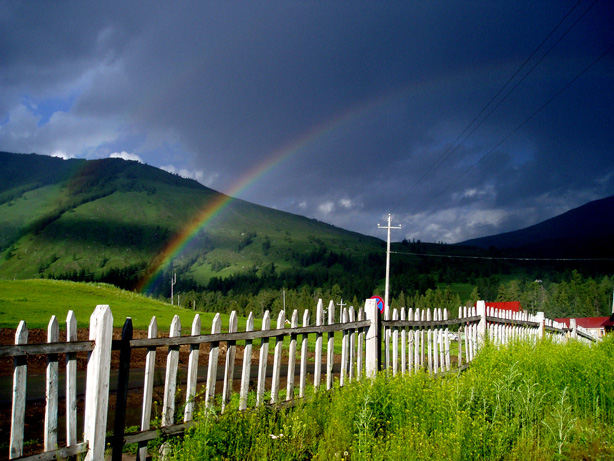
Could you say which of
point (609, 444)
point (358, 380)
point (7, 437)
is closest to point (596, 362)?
point (609, 444)

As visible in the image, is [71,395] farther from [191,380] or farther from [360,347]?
[360,347]

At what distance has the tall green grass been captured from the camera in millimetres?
4348

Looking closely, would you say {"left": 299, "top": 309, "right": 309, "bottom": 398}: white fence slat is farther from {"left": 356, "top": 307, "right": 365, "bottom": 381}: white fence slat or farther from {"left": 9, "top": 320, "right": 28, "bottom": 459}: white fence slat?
{"left": 9, "top": 320, "right": 28, "bottom": 459}: white fence slat

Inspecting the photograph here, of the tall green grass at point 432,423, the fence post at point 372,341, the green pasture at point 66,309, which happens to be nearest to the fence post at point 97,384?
the tall green grass at point 432,423

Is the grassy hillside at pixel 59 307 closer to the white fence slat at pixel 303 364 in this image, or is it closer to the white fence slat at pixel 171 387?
the white fence slat at pixel 303 364

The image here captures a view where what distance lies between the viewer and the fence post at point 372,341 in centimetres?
747

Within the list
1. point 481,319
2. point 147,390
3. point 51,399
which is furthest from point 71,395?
point 481,319

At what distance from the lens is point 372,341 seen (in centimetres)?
752

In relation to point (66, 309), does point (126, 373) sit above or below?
above

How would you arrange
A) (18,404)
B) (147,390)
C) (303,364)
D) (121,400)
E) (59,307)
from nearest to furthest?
(18,404), (121,400), (147,390), (303,364), (59,307)

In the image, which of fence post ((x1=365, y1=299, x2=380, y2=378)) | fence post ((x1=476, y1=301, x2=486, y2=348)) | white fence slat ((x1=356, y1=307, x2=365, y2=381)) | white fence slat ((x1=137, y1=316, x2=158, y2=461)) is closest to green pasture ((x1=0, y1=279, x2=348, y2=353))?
fence post ((x1=476, y1=301, x2=486, y2=348))

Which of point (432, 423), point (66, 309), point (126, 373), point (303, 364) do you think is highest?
point (126, 373)

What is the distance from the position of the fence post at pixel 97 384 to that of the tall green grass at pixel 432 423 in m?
0.72

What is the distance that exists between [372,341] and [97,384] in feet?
15.2
